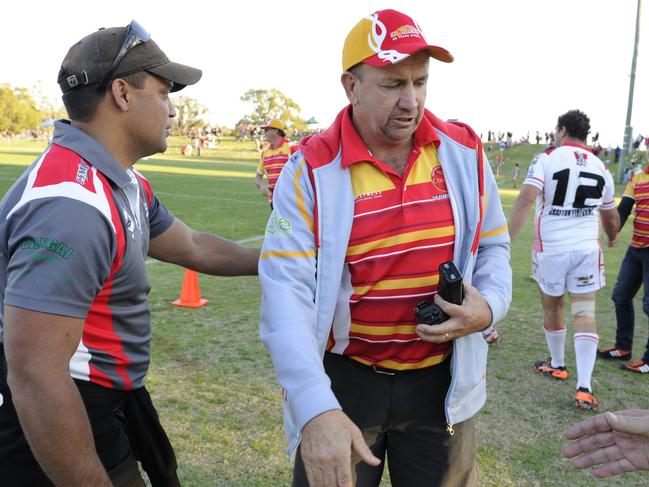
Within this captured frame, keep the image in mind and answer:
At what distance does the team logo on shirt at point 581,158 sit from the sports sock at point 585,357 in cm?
159

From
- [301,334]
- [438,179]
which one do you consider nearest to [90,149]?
[301,334]

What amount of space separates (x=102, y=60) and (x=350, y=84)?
3.22 ft

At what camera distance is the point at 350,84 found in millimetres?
2379

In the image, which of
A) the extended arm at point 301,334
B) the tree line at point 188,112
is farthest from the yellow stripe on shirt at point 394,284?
the tree line at point 188,112

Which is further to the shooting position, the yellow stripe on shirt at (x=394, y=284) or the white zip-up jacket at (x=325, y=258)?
the yellow stripe on shirt at (x=394, y=284)

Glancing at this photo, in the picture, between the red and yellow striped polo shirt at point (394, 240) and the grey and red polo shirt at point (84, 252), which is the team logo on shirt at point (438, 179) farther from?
the grey and red polo shirt at point (84, 252)

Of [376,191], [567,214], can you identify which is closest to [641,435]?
[376,191]

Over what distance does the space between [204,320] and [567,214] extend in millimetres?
4157

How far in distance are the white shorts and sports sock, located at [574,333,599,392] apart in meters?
0.44

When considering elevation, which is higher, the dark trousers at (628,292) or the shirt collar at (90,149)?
the shirt collar at (90,149)

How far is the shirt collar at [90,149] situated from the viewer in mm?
1960

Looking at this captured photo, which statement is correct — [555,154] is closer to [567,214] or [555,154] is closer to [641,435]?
[567,214]

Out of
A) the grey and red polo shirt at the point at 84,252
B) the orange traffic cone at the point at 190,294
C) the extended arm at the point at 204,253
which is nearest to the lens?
the grey and red polo shirt at the point at 84,252

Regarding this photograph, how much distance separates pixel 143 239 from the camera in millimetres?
2232
